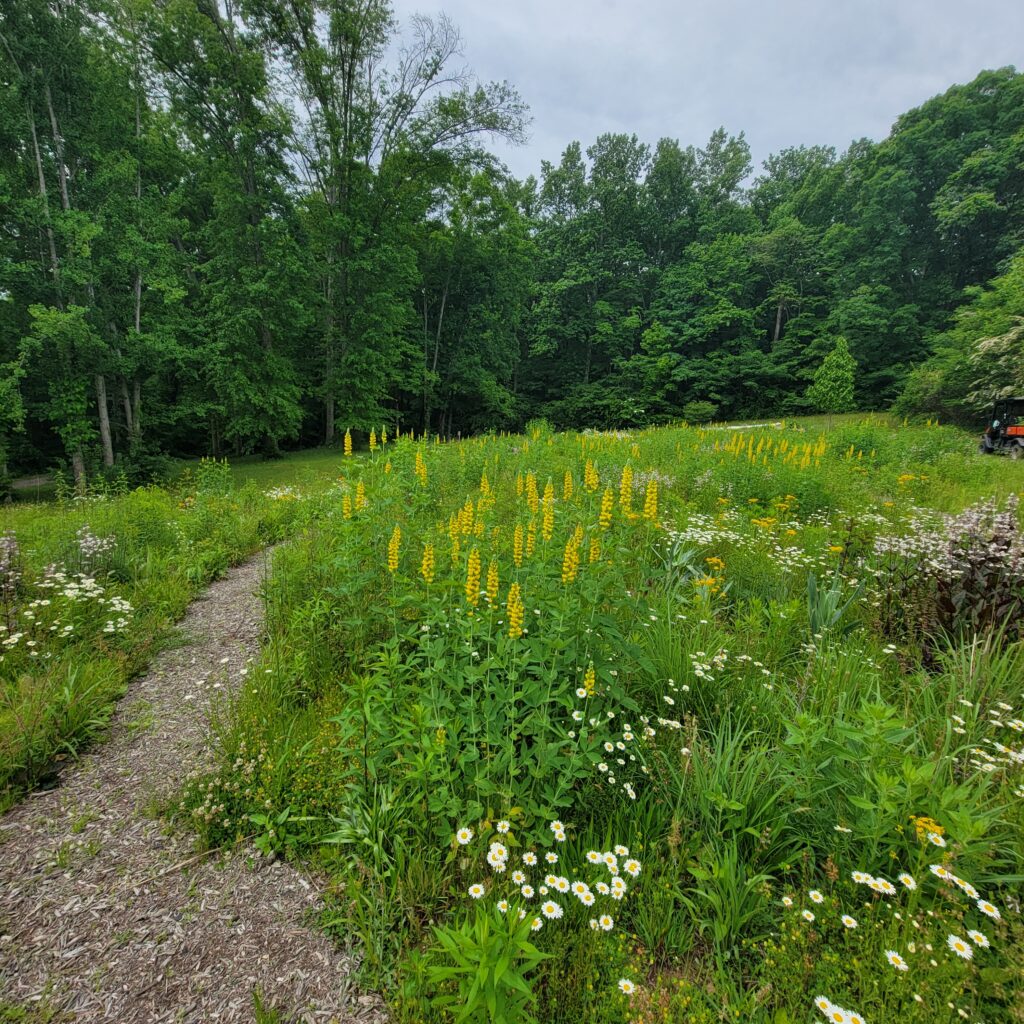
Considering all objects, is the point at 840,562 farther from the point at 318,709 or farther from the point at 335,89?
the point at 335,89

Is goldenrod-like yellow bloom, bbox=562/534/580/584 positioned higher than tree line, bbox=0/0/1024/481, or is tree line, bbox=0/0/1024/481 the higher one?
tree line, bbox=0/0/1024/481

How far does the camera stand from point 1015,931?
1306mm

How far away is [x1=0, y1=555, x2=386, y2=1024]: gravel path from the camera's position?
156 centimetres

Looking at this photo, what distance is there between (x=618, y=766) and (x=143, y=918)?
2.06 meters

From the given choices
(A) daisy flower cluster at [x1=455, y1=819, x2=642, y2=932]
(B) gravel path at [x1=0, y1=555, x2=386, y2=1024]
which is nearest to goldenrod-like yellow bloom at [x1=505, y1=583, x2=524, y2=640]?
(A) daisy flower cluster at [x1=455, y1=819, x2=642, y2=932]

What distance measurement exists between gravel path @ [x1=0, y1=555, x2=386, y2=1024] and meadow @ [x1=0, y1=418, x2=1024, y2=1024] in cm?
13

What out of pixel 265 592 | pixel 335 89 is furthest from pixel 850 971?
pixel 335 89

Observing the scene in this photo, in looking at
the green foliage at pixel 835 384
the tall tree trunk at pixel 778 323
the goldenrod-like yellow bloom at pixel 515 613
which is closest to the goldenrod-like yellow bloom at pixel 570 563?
A: the goldenrod-like yellow bloom at pixel 515 613

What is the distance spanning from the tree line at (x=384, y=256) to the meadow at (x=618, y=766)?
1268 cm

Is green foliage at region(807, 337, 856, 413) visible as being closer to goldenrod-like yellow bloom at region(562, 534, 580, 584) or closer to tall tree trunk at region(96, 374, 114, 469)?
goldenrod-like yellow bloom at region(562, 534, 580, 584)

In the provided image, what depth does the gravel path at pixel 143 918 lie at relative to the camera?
1558mm

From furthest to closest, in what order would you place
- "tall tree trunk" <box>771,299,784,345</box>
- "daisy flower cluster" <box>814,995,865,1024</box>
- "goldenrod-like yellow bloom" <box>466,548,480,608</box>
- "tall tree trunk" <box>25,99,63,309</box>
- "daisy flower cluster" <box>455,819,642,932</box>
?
"tall tree trunk" <box>771,299,784,345</box>, "tall tree trunk" <box>25,99,63,309</box>, "goldenrod-like yellow bloom" <box>466,548,480,608</box>, "daisy flower cluster" <box>455,819,642,932</box>, "daisy flower cluster" <box>814,995,865,1024</box>

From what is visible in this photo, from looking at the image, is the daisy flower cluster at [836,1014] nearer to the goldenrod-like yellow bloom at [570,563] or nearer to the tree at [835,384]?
the goldenrod-like yellow bloom at [570,563]

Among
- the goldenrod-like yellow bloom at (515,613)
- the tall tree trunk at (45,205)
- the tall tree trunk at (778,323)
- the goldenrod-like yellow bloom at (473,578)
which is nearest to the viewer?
the goldenrod-like yellow bloom at (515,613)
